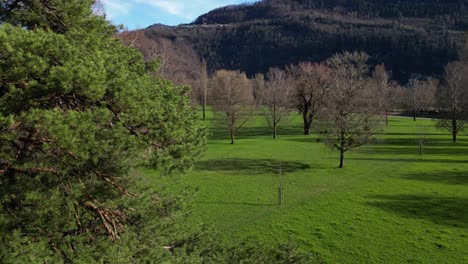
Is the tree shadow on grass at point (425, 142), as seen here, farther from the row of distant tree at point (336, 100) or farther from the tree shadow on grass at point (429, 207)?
the tree shadow on grass at point (429, 207)

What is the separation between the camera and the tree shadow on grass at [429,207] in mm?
20703

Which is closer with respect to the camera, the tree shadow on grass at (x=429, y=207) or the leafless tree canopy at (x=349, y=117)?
the tree shadow on grass at (x=429, y=207)

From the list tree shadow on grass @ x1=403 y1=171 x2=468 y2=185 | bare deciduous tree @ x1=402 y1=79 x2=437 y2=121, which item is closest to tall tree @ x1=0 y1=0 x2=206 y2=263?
tree shadow on grass @ x1=403 y1=171 x2=468 y2=185

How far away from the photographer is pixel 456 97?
52.7 meters

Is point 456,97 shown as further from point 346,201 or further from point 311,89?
point 346,201

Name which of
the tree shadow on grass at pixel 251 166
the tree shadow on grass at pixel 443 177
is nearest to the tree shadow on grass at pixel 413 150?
the tree shadow on grass at pixel 443 177

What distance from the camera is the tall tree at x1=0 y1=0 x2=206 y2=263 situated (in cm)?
631

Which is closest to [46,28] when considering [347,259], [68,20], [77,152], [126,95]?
[68,20]

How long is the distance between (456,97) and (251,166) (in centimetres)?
3629


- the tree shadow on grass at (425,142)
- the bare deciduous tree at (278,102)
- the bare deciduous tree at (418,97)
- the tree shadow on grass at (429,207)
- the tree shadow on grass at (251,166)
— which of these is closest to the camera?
the tree shadow on grass at (429,207)

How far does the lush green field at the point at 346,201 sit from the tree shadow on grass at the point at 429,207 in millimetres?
57

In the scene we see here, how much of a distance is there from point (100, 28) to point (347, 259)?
1378 centimetres

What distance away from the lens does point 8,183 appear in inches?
271

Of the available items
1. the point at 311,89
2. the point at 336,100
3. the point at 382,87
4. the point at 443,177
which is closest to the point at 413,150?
the point at 443,177
